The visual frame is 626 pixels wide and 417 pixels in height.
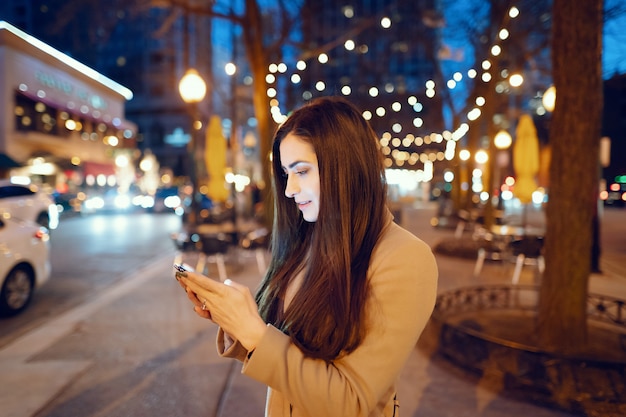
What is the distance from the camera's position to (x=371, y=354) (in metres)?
1.10

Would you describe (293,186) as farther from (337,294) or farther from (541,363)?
(541,363)

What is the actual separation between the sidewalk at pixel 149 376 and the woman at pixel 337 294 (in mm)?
2318

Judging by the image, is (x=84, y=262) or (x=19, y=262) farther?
(x=84, y=262)

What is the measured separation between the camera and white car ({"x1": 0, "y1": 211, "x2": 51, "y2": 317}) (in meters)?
5.57

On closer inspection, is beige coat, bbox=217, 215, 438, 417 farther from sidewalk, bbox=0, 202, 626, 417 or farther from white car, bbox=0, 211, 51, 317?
white car, bbox=0, 211, 51, 317

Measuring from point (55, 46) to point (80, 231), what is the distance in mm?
17610

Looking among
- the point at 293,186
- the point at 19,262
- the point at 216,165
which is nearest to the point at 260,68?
the point at 216,165

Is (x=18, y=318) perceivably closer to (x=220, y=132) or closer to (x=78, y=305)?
(x=78, y=305)

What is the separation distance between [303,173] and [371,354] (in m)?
0.57

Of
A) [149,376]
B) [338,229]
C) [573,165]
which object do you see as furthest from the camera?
[149,376]

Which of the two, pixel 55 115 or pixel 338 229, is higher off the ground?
pixel 55 115

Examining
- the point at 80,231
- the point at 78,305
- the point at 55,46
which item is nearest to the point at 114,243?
the point at 80,231

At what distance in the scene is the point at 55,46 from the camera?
Result: 26.8 meters

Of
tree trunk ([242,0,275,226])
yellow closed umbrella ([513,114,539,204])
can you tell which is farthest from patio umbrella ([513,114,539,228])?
tree trunk ([242,0,275,226])
